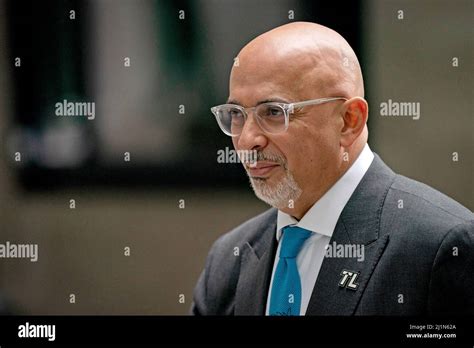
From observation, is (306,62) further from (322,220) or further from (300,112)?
(322,220)

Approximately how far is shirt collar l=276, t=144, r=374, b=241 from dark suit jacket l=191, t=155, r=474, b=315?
14 millimetres

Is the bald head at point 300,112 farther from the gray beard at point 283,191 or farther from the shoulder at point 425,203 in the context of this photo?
the shoulder at point 425,203

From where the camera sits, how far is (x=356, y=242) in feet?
5.57

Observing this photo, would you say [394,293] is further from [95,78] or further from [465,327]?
[95,78]

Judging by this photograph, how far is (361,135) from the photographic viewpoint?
175 cm

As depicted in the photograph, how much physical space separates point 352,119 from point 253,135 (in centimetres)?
24

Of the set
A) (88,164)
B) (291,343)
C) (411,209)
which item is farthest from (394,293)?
(88,164)

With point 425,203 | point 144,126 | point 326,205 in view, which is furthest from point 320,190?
point 144,126

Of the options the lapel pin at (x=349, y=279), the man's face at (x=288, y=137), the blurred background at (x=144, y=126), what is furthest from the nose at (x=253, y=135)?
the lapel pin at (x=349, y=279)

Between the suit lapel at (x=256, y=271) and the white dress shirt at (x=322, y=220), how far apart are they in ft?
0.27

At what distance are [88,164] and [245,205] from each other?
16.6 inches

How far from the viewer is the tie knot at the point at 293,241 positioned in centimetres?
174

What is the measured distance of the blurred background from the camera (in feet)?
5.91

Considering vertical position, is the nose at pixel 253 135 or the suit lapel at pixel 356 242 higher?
the nose at pixel 253 135
